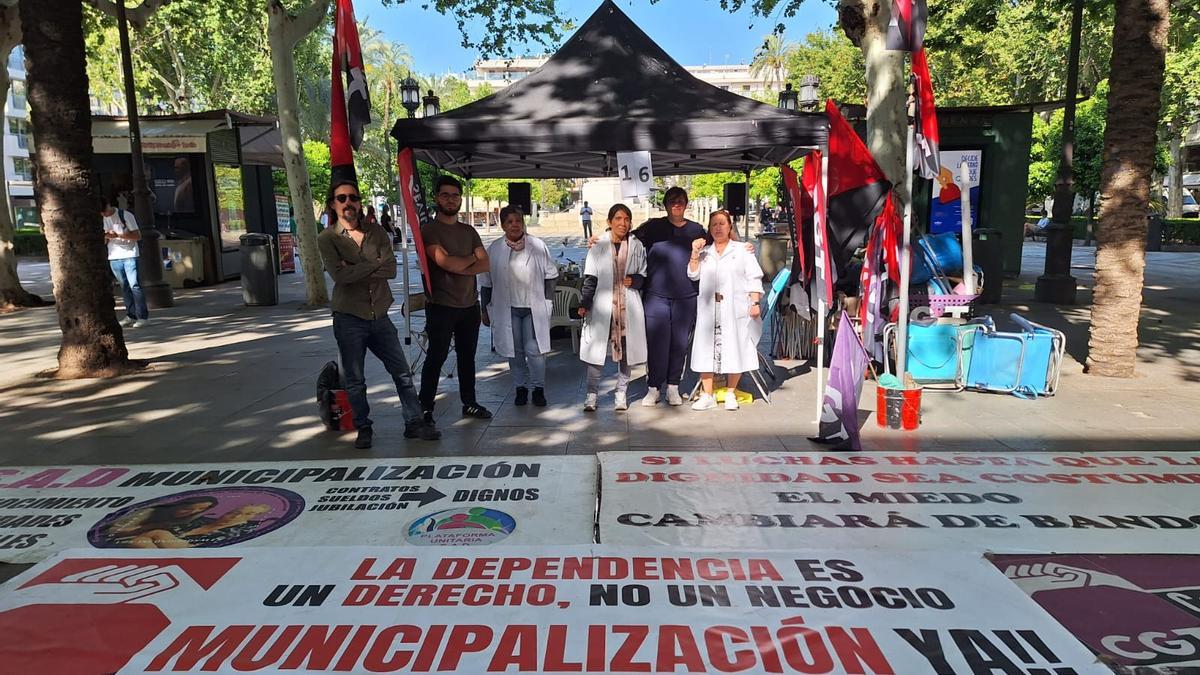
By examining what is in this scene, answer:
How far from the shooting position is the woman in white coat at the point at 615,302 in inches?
239

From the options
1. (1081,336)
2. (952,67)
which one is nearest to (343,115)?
(1081,336)

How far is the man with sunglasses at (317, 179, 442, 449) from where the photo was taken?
5.05 m

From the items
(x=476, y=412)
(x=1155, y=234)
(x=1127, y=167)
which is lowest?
(x=476, y=412)

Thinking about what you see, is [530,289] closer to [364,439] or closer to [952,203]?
[364,439]

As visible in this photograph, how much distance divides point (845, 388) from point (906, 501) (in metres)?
1.03

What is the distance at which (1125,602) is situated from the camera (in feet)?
10.3

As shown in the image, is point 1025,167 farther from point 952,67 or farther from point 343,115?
point 952,67

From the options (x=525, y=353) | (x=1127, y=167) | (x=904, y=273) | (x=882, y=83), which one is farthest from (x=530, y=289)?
(x=1127, y=167)

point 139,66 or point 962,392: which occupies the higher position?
point 139,66

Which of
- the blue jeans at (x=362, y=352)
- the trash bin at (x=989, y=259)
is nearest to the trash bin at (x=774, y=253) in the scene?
the trash bin at (x=989, y=259)

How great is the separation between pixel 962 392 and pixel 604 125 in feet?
13.3

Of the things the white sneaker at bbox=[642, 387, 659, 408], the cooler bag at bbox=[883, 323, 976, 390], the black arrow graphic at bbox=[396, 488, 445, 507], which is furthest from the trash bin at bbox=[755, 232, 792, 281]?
the black arrow graphic at bbox=[396, 488, 445, 507]

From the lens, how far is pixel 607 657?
277 cm

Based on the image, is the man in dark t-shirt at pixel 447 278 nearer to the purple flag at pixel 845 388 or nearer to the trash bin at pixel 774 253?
the purple flag at pixel 845 388
